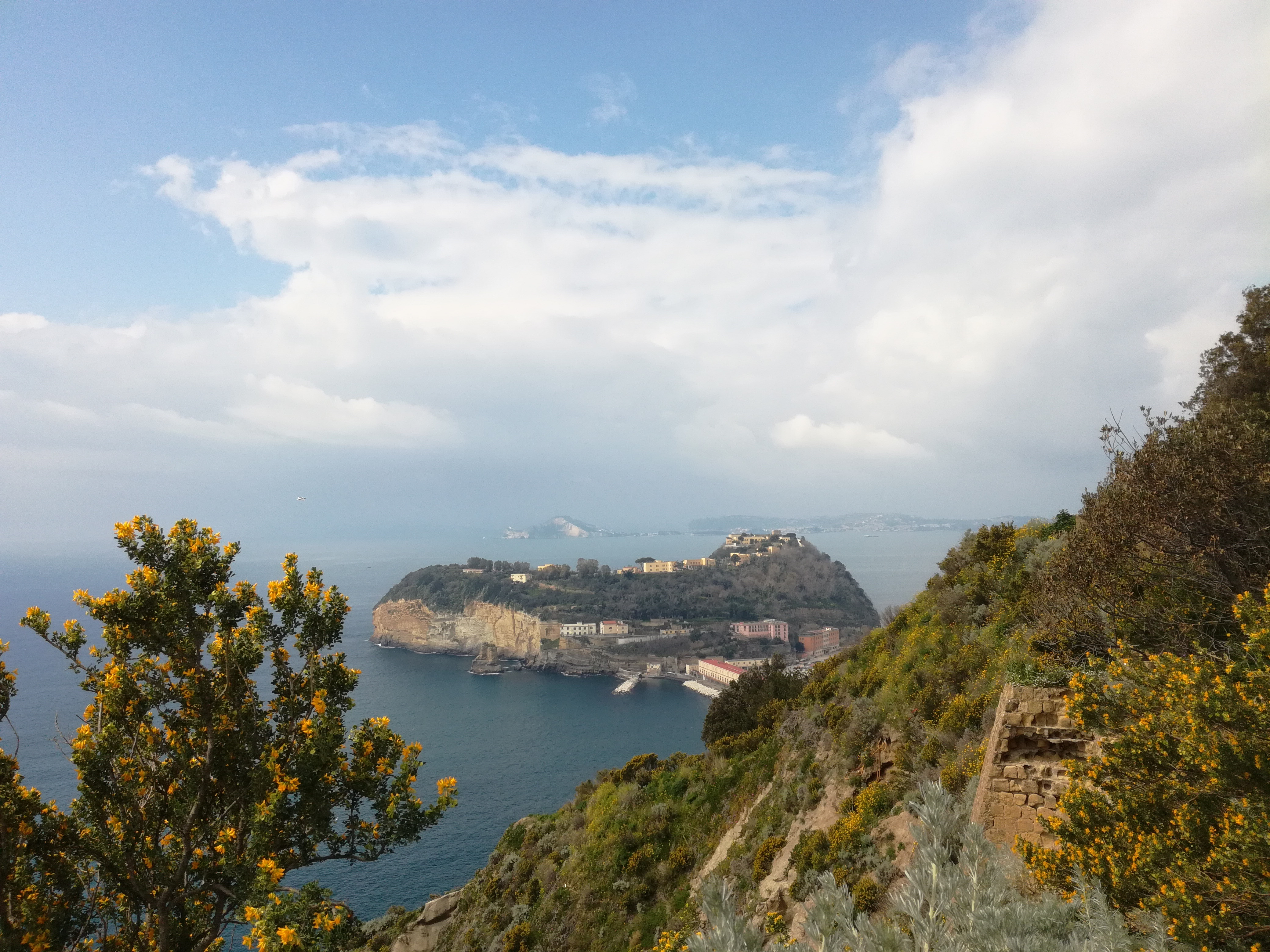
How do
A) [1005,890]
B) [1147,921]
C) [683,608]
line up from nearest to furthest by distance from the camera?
[1005,890] → [1147,921] → [683,608]

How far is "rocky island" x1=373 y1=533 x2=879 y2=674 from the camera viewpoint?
274 ft

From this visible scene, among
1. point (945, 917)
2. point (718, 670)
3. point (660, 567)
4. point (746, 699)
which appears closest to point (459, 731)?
point (718, 670)

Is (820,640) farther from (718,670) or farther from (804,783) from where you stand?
(804,783)

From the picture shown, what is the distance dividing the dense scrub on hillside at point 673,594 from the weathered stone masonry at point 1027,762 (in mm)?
85753

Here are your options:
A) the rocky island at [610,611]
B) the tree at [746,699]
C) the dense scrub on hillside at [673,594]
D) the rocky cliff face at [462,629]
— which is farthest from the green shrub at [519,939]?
the dense scrub on hillside at [673,594]

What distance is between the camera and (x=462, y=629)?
92.0m

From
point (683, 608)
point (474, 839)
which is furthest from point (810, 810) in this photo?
point (683, 608)

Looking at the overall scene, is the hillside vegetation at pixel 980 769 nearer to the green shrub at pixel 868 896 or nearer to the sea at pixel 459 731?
the green shrub at pixel 868 896

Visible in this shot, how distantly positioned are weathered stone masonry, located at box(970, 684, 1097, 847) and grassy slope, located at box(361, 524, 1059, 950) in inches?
23.7

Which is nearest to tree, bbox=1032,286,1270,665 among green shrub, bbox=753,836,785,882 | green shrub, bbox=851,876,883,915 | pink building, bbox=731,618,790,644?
green shrub, bbox=851,876,883,915

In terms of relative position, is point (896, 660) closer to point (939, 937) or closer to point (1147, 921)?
point (1147, 921)

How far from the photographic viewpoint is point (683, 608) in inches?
3912

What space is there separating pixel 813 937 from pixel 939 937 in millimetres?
697

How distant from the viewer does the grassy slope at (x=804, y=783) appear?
33.9 ft
